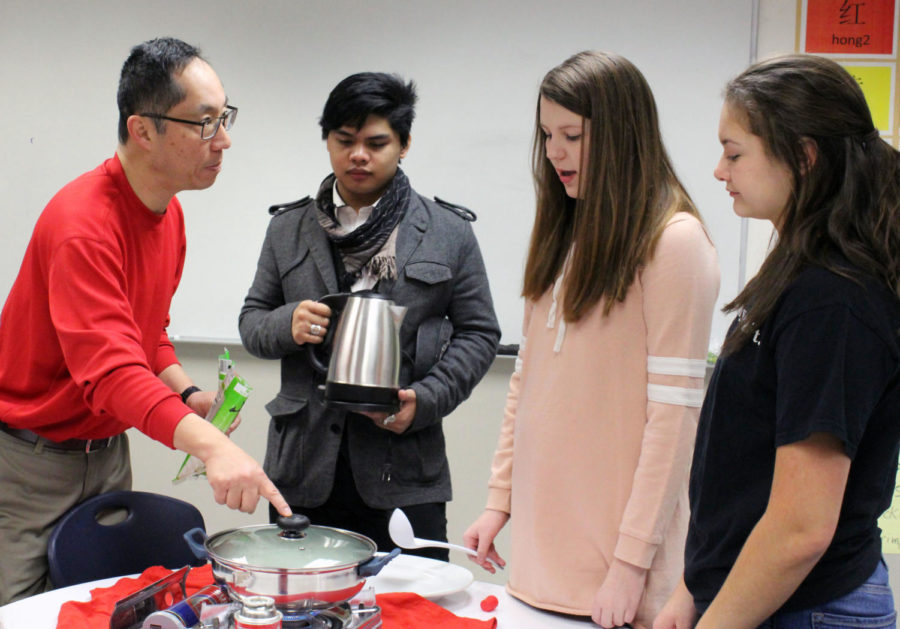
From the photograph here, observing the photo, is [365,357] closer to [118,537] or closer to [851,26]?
[118,537]

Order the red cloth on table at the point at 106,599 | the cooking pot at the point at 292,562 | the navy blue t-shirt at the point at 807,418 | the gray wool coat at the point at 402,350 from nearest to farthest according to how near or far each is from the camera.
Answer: the navy blue t-shirt at the point at 807,418, the cooking pot at the point at 292,562, the red cloth on table at the point at 106,599, the gray wool coat at the point at 402,350

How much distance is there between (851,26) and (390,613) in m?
2.29

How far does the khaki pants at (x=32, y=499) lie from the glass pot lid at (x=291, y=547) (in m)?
0.61

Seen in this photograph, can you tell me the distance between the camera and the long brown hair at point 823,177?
0.87 metres

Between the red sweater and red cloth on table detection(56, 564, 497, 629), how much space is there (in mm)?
243

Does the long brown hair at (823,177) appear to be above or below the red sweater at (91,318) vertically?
above

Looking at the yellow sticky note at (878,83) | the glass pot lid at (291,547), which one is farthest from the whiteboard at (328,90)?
the glass pot lid at (291,547)

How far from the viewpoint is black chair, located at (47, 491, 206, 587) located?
153 centimetres

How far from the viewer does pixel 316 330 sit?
1.61m

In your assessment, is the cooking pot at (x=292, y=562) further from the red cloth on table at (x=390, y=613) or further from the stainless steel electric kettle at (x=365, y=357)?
the stainless steel electric kettle at (x=365, y=357)

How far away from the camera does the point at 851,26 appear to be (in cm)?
254


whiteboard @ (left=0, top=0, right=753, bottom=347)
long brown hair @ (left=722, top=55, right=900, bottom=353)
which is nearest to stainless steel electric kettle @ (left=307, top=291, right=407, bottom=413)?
long brown hair @ (left=722, top=55, right=900, bottom=353)

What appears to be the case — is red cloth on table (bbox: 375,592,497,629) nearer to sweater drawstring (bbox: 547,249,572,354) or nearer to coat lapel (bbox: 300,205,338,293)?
sweater drawstring (bbox: 547,249,572,354)

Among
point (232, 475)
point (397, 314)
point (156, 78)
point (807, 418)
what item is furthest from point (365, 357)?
point (807, 418)
